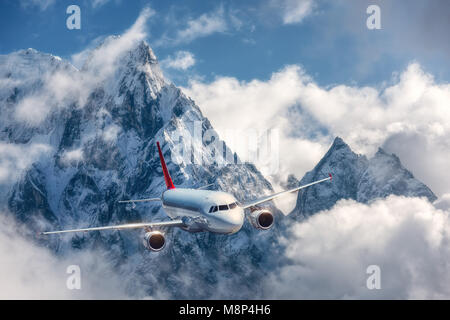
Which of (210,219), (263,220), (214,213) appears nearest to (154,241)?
(210,219)

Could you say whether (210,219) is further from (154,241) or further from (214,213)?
(154,241)

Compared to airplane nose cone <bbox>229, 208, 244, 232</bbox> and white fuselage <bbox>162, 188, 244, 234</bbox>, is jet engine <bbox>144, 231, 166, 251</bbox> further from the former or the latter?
airplane nose cone <bbox>229, 208, 244, 232</bbox>

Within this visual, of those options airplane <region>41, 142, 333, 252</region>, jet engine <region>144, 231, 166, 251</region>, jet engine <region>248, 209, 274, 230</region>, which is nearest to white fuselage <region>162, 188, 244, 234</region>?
airplane <region>41, 142, 333, 252</region>

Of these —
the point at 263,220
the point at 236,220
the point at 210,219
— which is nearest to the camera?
the point at 236,220

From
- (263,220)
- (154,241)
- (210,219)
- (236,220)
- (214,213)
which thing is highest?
(214,213)

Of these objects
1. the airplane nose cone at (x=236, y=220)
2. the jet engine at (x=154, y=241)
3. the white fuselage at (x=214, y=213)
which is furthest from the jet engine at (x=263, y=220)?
the jet engine at (x=154, y=241)

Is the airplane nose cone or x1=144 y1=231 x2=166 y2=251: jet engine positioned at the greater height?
the airplane nose cone

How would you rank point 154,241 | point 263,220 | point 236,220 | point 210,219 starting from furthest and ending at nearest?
point 263,220
point 154,241
point 210,219
point 236,220

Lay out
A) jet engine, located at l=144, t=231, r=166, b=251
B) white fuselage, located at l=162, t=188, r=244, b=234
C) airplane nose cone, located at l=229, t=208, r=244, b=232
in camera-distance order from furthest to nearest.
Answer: jet engine, located at l=144, t=231, r=166, b=251 < white fuselage, located at l=162, t=188, r=244, b=234 < airplane nose cone, located at l=229, t=208, r=244, b=232
